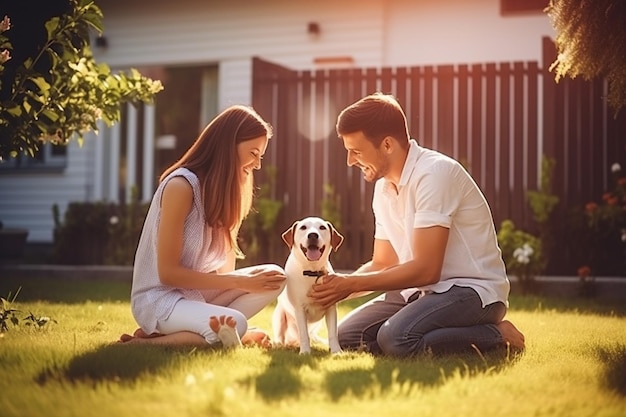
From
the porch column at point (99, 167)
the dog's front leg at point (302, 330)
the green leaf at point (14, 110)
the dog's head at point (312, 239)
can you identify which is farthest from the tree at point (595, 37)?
the porch column at point (99, 167)

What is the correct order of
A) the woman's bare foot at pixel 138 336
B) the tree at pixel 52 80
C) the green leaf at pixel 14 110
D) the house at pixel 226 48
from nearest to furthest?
the woman's bare foot at pixel 138 336 < the green leaf at pixel 14 110 < the tree at pixel 52 80 < the house at pixel 226 48

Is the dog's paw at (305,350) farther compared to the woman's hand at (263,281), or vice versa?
the woman's hand at (263,281)

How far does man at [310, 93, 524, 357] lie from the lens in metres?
4.92

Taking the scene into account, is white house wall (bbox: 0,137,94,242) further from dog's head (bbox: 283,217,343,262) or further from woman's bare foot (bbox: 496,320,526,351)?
woman's bare foot (bbox: 496,320,526,351)

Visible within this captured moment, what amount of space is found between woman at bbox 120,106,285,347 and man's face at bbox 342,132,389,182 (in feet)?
1.85

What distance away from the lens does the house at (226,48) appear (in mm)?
12266

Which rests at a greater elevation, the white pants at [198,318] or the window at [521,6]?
the window at [521,6]

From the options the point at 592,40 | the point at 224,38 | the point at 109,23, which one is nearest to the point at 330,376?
the point at 592,40

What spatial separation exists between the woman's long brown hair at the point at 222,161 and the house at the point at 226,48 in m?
6.61

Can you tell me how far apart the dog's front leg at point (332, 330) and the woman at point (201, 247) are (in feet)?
1.19

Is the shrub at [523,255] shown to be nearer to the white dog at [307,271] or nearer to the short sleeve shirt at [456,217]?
the short sleeve shirt at [456,217]

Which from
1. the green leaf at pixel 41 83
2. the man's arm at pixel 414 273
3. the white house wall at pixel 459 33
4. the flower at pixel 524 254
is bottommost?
the flower at pixel 524 254

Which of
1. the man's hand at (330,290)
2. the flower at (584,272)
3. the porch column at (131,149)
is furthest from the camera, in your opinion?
the porch column at (131,149)

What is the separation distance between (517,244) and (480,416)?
5.71 metres
